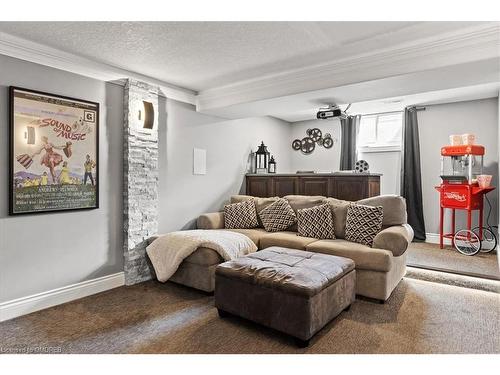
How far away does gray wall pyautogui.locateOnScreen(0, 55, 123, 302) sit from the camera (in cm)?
271

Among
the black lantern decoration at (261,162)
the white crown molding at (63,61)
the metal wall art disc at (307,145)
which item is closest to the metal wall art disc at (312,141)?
the metal wall art disc at (307,145)

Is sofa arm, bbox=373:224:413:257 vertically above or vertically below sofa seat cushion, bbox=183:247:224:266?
above

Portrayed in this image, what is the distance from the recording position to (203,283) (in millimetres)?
3295

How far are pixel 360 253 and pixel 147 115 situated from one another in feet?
9.30

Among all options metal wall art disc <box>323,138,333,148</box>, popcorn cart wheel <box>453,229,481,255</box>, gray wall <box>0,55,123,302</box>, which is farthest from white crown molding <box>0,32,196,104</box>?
popcorn cart wheel <box>453,229,481,255</box>

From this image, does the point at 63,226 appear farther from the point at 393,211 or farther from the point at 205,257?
the point at 393,211

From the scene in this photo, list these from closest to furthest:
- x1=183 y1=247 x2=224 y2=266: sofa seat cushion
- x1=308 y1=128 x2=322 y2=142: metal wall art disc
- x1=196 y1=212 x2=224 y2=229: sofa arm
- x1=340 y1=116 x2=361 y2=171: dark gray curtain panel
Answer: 1. x1=183 y1=247 x2=224 y2=266: sofa seat cushion
2. x1=196 y1=212 x2=224 y2=229: sofa arm
3. x1=340 y1=116 x2=361 y2=171: dark gray curtain panel
4. x1=308 y1=128 x2=322 y2=142: metal wall art disc

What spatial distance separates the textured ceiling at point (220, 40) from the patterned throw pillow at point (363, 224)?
170 cm

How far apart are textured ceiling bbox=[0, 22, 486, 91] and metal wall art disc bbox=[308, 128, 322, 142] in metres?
3.30

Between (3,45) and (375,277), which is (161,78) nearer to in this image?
(3,45)

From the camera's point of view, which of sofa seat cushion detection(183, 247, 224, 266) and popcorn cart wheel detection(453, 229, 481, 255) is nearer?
sofa seat cushion detection(183, 247, 224, 266)

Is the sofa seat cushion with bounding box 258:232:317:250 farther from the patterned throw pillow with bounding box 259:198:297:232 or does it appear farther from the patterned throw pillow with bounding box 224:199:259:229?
the patterned throw pillow with bounding box 224:199:259:229

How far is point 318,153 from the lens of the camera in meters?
6.64

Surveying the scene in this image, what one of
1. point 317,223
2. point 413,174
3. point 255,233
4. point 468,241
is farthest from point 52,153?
point 468,241
